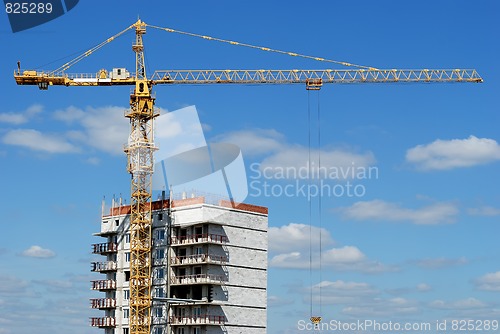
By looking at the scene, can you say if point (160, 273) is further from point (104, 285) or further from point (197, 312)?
point (104, 285)

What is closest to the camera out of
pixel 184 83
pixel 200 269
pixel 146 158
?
pixel 200 269

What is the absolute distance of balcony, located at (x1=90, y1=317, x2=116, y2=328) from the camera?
542 feet

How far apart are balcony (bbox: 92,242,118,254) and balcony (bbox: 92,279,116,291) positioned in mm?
4709

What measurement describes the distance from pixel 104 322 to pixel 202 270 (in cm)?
2201

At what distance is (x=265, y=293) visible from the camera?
161125 mm

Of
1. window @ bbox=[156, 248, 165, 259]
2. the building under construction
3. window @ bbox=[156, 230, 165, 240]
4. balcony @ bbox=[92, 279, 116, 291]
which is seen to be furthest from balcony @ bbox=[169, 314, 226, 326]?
balcony @ bbox=[92, 279, 116, 291]

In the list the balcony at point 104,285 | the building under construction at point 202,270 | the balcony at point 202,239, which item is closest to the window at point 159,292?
the building under construction at point 202,270

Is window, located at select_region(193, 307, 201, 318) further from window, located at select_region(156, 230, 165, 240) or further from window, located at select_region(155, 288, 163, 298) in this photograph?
window, located at select_region(156, 230, 165, 240)

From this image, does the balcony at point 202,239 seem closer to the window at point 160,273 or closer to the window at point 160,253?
the window at point 160,253

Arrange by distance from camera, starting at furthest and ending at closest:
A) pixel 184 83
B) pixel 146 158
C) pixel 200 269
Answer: pixel 184 83
pixel 146 158
pixel 200 269

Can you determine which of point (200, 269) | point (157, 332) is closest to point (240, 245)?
point (200, 269)

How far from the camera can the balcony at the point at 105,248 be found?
548 feet

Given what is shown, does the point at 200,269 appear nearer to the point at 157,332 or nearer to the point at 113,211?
the point at 157,332

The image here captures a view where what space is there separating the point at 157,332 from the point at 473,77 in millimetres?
72270
